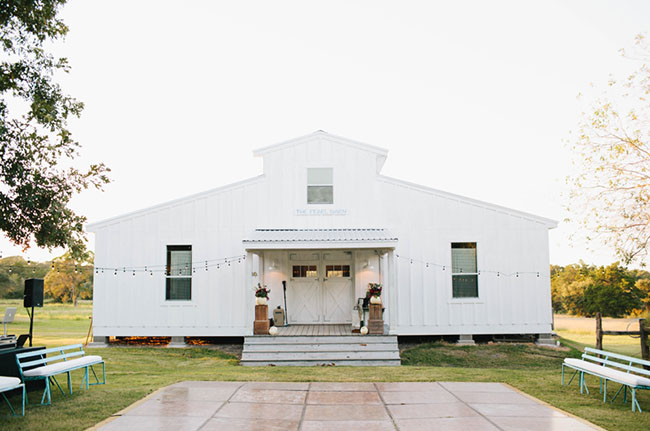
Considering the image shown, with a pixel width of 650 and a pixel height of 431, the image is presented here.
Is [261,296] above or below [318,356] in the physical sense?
above

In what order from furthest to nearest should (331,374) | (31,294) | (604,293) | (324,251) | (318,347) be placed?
(604,293) → (324,251) → (318,347) → (331,374) → (31,294)

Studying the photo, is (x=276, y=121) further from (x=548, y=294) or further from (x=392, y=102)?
(x=548, y=294)

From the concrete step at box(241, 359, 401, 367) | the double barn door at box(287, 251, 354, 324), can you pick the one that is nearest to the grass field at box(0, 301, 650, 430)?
the concrete step at box(241, 359, 401, 367)

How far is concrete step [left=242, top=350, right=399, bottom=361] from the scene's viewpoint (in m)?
12.4

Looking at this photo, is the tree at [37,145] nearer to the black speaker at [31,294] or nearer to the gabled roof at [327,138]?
the black speaker at [31,294]

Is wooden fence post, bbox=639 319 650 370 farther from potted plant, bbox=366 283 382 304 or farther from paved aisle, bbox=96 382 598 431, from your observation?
potted plant, bbox=366 283 382 304

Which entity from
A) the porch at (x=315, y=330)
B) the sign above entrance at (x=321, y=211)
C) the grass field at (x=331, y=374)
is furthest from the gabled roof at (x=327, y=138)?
the grass field at (x=331, y=374)

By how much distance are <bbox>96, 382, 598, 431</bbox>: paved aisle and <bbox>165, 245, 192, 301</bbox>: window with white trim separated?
6109 millimetres

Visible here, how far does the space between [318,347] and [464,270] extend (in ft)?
16.6

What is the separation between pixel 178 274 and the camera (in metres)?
15.0

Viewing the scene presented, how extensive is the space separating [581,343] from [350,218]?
8492 millimetres

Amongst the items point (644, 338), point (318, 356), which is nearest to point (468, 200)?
point (644, 338)

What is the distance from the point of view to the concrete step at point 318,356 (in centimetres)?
1240

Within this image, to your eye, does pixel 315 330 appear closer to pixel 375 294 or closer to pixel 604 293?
pixel 375 294
